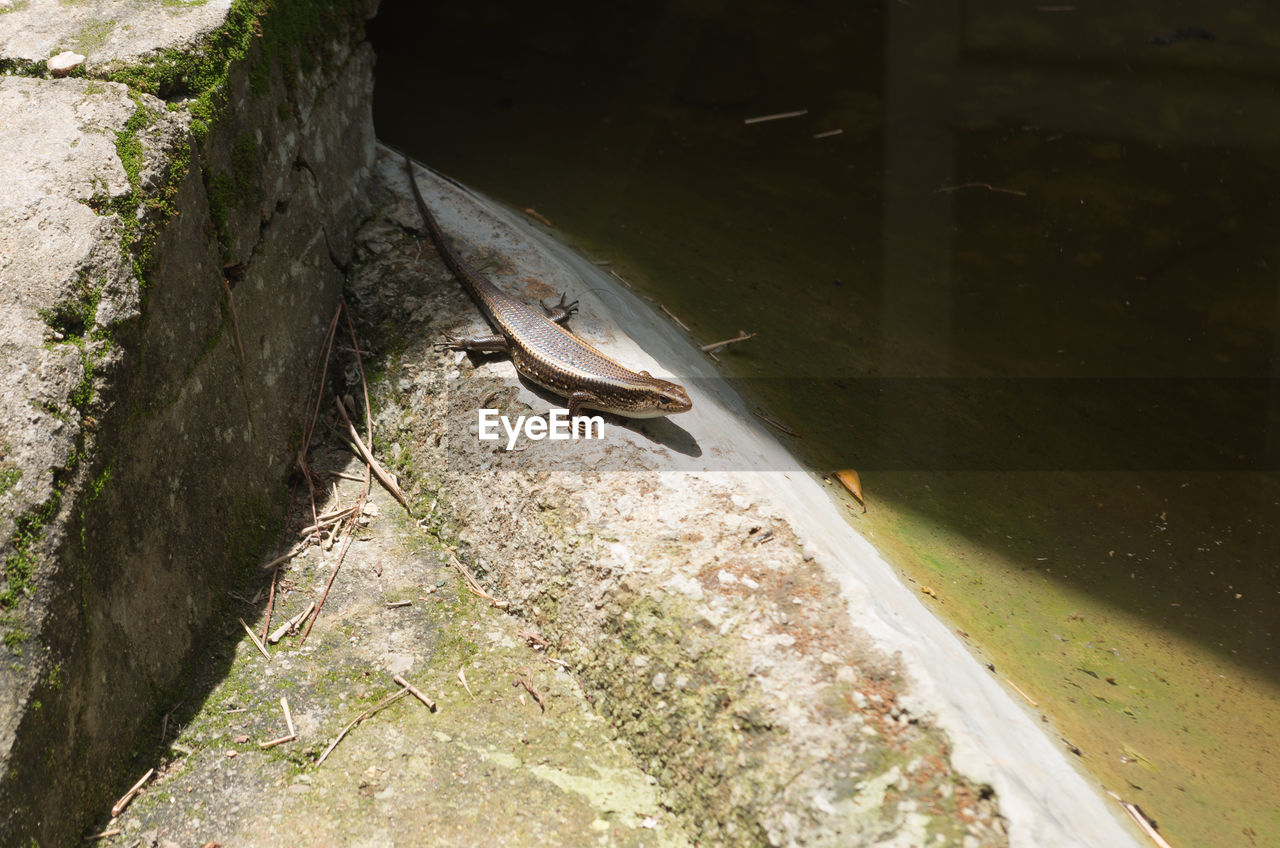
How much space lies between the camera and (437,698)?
9.89 ft

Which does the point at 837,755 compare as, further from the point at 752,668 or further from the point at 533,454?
the point at 533,454

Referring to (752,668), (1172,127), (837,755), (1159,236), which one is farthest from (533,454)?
(1172,127)

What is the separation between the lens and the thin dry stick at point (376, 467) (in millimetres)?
3805

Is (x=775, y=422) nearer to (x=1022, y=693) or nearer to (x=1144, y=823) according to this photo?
(x=1022, y=693)

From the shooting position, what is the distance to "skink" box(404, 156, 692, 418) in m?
3.69

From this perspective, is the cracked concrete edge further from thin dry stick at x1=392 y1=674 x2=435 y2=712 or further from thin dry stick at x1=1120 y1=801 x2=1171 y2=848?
thin dry stick at x1=392 y1=674 x2=435 y2=712

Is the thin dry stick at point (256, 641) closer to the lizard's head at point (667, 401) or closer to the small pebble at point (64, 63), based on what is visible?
the lizard's head at point (667, 401)

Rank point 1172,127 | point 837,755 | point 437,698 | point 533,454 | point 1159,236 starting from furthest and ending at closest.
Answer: point 1172,127 → point 1159,236 → point 533,454 → point 437,698 → point 837,755

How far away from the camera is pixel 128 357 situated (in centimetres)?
273

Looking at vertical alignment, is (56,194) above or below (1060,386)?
above

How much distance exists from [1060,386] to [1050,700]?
208 cm

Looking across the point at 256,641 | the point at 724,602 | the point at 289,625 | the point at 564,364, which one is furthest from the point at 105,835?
the point at 564,364

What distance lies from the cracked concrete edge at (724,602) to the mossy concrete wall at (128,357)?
2.66 ft

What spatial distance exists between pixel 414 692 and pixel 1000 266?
425 centimetres
